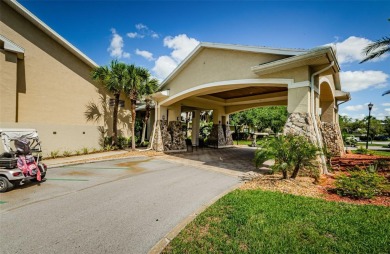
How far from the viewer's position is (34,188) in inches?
267

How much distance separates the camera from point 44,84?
12953 millimetres

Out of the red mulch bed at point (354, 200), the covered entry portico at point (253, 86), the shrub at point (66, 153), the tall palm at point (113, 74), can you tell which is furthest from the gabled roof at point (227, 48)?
the shrub at point (66, 153)

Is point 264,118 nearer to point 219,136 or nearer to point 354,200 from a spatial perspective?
point 219,136

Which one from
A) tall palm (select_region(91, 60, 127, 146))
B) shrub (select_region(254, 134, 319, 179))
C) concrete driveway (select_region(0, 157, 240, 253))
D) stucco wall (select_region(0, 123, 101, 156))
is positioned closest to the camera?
concrete driveway (select_region(0, 157, 240, 253))

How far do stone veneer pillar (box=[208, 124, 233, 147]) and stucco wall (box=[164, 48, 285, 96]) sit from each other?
8.22 meters

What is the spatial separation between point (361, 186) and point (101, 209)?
8.00 metres

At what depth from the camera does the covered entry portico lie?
8531mm

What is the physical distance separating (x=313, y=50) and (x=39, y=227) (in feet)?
35.8

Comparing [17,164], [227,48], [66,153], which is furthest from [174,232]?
[66,153]

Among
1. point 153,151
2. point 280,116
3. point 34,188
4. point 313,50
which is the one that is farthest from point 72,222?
point 280,116

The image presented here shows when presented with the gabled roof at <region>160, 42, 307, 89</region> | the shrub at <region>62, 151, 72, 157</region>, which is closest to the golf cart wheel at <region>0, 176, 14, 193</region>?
the shrub at <region>62, 151, 72, 157</region>

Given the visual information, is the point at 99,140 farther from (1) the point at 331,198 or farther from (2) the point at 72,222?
(1) the point at 331,198

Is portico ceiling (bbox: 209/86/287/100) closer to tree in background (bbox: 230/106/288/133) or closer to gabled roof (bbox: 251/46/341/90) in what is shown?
gabled roof (bbox: 251/46/341/90)

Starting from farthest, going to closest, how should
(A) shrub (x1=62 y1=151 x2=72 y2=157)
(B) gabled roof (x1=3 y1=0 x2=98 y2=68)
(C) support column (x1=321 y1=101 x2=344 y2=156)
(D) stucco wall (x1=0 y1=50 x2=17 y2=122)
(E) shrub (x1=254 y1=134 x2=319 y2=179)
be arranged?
(A) shrub (x1=62 y1=151 x2=72 y2=157) < (C) support column (x1=321 y1=101 x2=344 y2=156) < (B) gabled roof (x1=3 y1=0 x2=98 y2=68) < (D) stucco wall (x1=0 y1=50 x2=17 y2=122) < (E) shrub (x1=254 y1=134 x2=319 y2=179)
